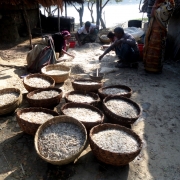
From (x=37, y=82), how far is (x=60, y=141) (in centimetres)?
190

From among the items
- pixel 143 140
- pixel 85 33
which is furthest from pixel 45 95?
pixel 85 33

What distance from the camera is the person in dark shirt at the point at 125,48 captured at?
531 centimetres

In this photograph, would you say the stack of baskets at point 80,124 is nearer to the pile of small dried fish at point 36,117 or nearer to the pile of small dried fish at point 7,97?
the pile of small dried fish at point 36,117

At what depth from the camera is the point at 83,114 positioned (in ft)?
10.00

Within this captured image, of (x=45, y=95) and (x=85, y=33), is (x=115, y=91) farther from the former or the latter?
(x=85, y=33)

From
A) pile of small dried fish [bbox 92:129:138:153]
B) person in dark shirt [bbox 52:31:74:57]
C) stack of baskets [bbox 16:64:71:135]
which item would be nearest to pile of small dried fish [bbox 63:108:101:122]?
stack of baskets [bbox 16:64:71:135]

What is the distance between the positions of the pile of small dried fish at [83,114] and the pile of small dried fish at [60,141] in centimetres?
27

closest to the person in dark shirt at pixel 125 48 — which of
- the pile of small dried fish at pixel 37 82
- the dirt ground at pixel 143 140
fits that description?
the dirt ground at pixel 143 140

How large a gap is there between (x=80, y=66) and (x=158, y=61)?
2.05 meters

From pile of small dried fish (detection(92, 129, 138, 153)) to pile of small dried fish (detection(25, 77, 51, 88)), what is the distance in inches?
70.2

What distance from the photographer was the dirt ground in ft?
7.65

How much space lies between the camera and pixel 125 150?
91.4 inches

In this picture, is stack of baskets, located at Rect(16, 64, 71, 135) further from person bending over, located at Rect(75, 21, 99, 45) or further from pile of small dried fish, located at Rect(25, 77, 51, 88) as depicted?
person bending over, located at Rect(75, 21, 99, 45)

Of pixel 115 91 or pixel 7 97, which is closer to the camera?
pixel 7 97
